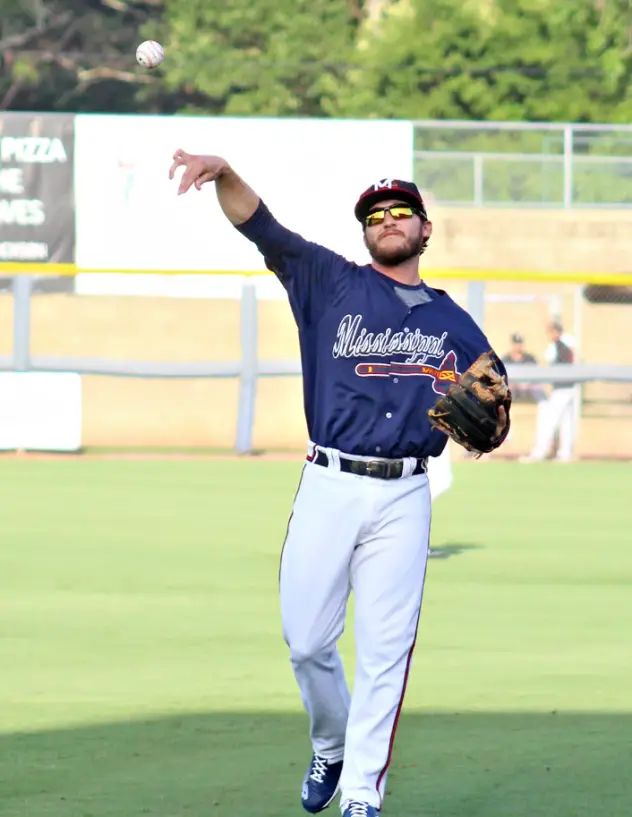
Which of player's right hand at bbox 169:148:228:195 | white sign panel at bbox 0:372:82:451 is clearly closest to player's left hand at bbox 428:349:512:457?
player's right hand at bbox 169:148:228:195

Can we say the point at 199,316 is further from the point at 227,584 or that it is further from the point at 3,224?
the point at 227,584

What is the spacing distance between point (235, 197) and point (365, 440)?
0.83 metres

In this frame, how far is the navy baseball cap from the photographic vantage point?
203 inches

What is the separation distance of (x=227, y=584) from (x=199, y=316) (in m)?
11.5

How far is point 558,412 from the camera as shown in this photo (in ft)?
62.7

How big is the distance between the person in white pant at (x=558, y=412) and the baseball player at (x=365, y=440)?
13983 millimetres

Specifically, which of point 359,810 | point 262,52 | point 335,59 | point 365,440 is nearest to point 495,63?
point 335,59

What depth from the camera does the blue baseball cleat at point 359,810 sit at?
4.91m

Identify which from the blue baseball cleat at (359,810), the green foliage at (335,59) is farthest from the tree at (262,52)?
the blue baseball cleat at (359,810)

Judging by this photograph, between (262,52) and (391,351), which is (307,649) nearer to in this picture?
(391,351)

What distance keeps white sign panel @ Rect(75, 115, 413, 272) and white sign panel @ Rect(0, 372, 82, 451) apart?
2240 mm

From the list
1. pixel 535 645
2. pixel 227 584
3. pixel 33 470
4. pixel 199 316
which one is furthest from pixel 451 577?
pixel 199 316

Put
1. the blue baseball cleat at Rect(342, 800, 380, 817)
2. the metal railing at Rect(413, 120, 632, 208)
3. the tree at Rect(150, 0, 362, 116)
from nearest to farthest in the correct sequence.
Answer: the blue baseball cleat at Rect(342, 800, 380, 817) → the metal railing at Rect(413, 120, 632, 208) → the tree at Rect(150, 0, 362, 116)

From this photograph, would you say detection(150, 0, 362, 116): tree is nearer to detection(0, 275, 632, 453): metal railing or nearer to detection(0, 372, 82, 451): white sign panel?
detection(0, 275, 632, 453): metal railing
